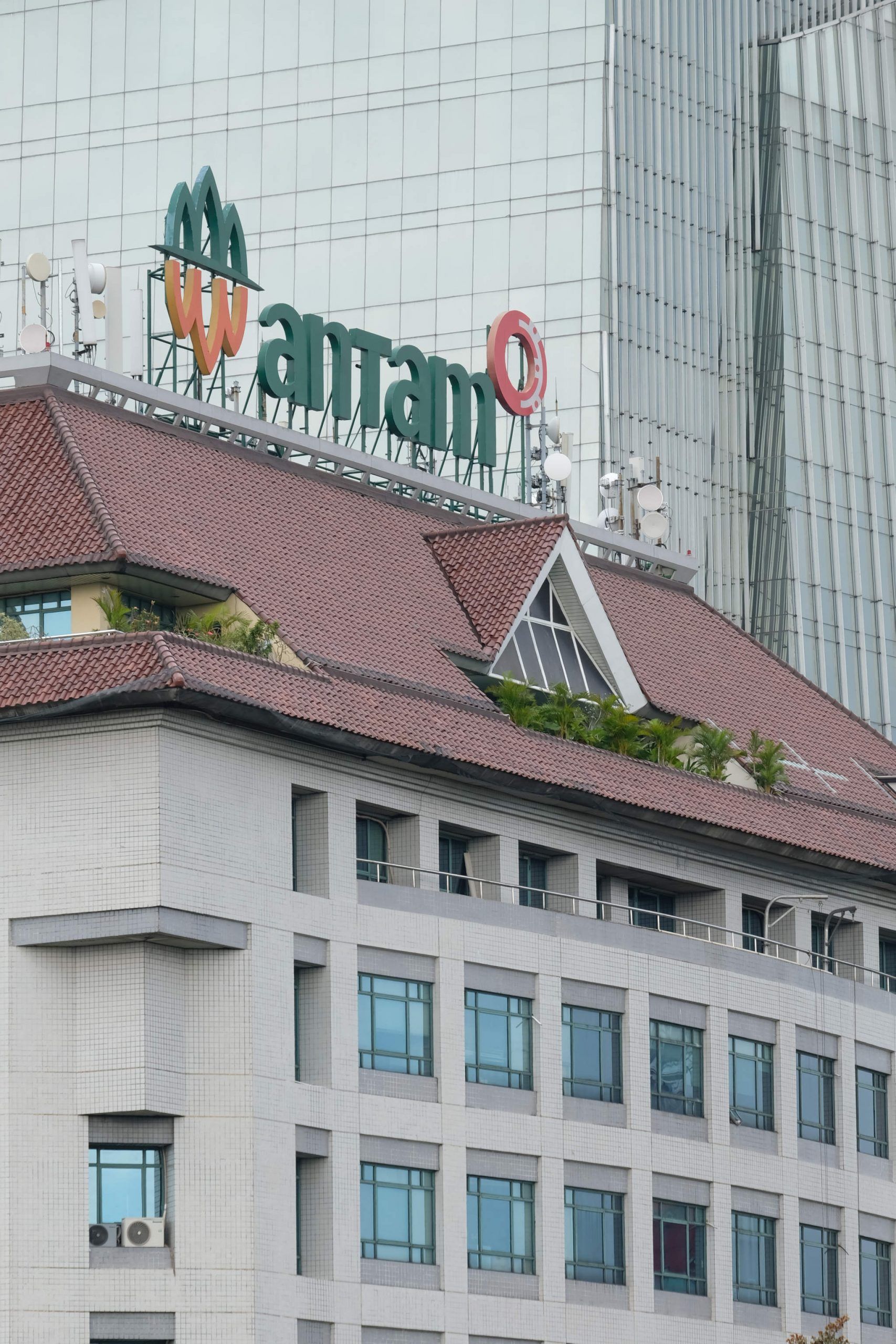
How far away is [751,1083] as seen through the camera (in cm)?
8988

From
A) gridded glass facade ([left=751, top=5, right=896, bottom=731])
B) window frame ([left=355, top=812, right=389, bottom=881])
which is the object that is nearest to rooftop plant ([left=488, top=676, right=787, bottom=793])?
window frame ([left=355, top=812, right=389, bottom=881])

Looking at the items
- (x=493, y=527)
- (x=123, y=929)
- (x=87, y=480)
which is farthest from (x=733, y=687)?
(x=123, y=929)

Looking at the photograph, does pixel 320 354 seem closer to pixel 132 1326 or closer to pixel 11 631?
pixel 11 631

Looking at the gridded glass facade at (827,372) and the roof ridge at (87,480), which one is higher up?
the gridded glass facade at (827,372)

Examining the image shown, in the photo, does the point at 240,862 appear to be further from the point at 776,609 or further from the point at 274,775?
the point at 776,609

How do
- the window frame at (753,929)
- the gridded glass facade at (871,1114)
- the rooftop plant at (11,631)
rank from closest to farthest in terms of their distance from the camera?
1. the rooftop plant at (11,631)
2. the window frame at (753,929)
3. the gridded glass facade at (871,1114)

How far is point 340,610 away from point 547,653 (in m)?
9.01

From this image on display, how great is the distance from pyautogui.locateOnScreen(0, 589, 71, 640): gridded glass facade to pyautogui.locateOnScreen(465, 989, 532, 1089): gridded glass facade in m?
13.5

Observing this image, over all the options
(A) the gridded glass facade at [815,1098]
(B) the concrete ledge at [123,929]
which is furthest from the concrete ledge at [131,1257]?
(A) the gridded glass facade at [815,1098]

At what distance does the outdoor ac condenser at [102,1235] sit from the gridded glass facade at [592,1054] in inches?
581

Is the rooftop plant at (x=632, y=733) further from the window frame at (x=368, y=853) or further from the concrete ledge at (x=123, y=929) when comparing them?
the concrete ledge at (x=123, y=929)

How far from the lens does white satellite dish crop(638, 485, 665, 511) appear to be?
368 ft

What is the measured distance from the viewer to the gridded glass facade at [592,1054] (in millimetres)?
84438

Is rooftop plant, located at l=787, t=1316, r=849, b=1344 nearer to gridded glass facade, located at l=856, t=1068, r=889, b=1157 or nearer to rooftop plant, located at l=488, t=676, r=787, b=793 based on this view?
gridded glass facade, located at l=856, t=1068, r=889, b=1157
